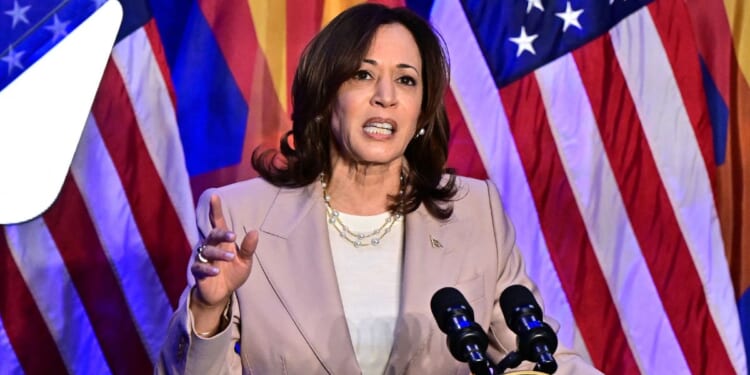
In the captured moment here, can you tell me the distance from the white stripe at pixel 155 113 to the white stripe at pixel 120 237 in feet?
0.42

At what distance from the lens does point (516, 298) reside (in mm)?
1387

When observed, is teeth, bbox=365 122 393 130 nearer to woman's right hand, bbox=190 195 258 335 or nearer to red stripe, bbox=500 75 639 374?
woman's right hand, bbox=190 195 258 335

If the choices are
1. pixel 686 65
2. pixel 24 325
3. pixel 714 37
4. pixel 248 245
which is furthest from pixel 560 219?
pixel 248 245

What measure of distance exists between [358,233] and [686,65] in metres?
1.49

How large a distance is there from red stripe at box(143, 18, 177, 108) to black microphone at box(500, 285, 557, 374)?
73.3 inches

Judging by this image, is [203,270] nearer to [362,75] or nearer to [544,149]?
[362,75]

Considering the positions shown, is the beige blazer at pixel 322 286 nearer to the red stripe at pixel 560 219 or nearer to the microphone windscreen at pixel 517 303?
the microphone windscreen at pixel 517 303

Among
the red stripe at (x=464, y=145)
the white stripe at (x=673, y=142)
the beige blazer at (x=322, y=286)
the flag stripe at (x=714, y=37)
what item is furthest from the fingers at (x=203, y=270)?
the flag stripe at (x=714, y=37)

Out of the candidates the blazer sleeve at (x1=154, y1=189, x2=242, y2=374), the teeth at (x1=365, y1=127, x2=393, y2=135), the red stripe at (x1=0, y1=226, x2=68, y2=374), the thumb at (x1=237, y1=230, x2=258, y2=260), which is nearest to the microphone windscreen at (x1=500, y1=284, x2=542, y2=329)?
the thumb at (x1=237, y1=230, x2=258, y2=260)

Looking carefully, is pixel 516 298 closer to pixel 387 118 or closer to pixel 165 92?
pixel 387 118

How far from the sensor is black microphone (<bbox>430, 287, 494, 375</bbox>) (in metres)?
1.29

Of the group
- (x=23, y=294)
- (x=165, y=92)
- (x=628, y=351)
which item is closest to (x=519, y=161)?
(x=628, y=351)

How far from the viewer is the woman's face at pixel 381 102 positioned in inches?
77.6

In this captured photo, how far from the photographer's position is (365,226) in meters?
2.06
